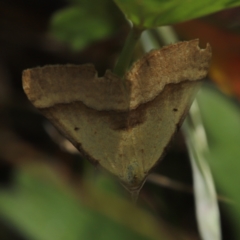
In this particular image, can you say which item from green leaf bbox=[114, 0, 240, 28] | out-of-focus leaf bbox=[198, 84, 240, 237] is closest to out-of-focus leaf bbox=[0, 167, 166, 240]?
out-of-focus leaf bbox=[198, 84, 240, 237]

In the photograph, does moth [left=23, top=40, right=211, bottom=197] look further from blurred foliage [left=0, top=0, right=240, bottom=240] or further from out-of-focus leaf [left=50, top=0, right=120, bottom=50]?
out-of-focus leaf [left=50, top=0, right=120, bottom=50]

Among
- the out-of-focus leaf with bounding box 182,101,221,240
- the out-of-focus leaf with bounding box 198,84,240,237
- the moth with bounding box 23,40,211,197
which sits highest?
the moth with bounding box 23,40,211,197

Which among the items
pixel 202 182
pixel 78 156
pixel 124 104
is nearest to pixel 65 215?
pixel 124 104

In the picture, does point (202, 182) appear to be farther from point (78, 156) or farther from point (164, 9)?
point (78, 156)

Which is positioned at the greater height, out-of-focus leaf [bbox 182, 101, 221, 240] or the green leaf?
the green leaf

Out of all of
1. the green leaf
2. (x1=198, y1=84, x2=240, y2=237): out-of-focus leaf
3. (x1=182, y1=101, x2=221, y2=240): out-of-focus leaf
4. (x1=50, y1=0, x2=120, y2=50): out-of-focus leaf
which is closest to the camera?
(x1=198, y1=84, x2=240, y2=237): out-of-focus leaf

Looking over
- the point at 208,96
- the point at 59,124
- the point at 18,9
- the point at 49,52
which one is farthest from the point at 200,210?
the point at 18,9
